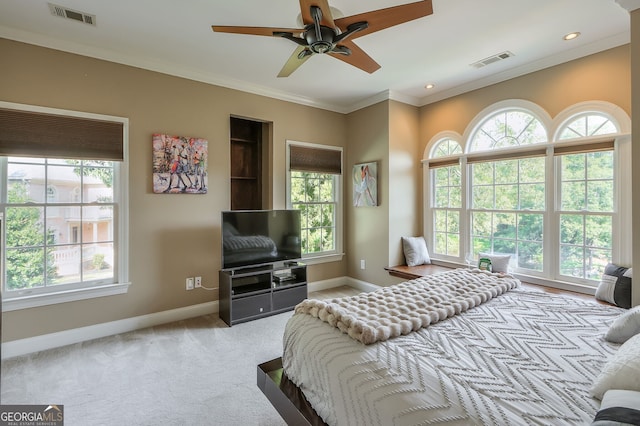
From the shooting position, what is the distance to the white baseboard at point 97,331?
2861 mm

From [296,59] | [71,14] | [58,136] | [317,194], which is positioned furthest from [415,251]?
[71,14]

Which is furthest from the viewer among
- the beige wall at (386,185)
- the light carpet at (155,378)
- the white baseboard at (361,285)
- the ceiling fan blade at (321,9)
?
the white baseboard at (361,285)

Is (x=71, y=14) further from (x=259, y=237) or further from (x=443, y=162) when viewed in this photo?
(x=443, y=162)

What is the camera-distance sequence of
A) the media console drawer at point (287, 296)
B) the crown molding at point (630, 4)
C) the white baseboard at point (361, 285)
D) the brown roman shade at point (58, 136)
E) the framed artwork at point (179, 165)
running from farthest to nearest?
the white baseboard at point (361, 285) → the media console drawer at point (287, 296) → the framed artwork at point (179, 165) → the brown roman shade at point (58, 136) → the crown molding at point (630, 4)

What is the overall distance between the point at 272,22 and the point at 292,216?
2.14m

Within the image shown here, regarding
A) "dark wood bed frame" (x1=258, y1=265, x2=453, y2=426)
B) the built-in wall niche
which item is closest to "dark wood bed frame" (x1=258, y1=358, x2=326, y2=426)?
"dark wood bed frame" (x1=258, y1=265, x2=453, y2=426)

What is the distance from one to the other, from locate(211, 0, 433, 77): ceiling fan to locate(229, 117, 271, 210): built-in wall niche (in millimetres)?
2206

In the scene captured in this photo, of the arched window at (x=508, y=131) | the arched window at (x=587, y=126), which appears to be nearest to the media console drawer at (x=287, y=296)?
the arched window at (x=508, y=131)

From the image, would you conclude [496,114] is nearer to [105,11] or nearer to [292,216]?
[292,216]

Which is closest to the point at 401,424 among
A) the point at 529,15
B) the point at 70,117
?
the point at 529,15

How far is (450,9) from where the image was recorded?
8.39ft

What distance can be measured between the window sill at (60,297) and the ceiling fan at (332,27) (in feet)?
8.51

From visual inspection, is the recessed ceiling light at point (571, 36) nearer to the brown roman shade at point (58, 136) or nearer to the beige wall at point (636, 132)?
the beige wall at point (636, 132)

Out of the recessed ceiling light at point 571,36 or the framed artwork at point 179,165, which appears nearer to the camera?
the recessed ceiling light at point 571,36
